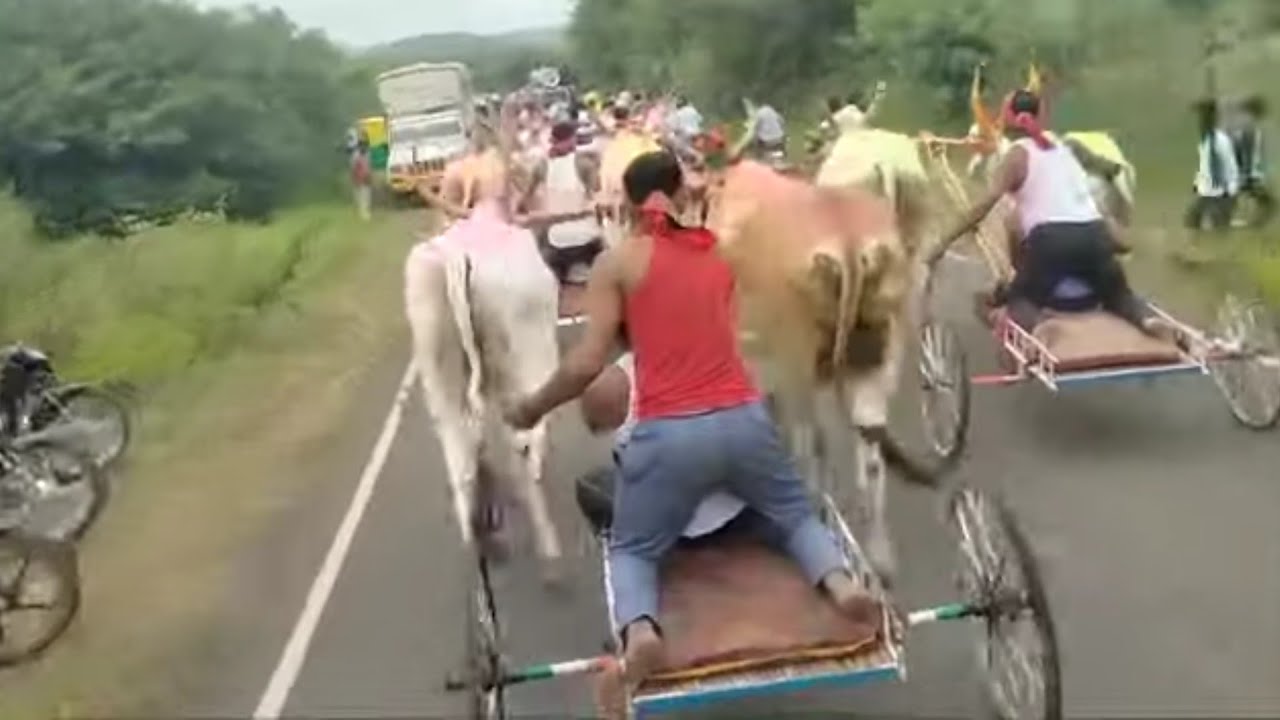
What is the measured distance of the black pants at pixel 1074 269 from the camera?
37.3 ft

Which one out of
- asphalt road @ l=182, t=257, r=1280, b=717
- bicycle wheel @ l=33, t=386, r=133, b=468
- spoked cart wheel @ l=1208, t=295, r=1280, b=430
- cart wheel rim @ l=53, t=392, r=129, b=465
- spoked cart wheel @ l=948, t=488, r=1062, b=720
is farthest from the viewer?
cart wheel rim @ l=53, t=392, r=129, b=465

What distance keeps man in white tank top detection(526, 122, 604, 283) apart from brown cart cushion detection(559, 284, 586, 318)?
4.8 inches

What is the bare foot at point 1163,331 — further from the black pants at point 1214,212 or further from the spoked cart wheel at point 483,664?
the black pants at point 1214,212

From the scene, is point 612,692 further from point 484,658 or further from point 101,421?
point 101,421

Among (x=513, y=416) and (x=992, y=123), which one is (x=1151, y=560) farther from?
(x=992, y=123)

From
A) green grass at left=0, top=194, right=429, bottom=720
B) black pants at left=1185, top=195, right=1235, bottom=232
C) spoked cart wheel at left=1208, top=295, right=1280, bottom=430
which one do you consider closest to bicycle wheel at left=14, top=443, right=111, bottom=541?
green grass at left=0, top=194, right=429, bottom=720

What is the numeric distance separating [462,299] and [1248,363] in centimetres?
433

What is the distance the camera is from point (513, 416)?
22.7 feet

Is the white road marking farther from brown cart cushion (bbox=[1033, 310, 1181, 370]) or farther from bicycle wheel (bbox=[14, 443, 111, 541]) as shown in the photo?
brown cart cushion (bbox=[1033, 310, 1181, 370])

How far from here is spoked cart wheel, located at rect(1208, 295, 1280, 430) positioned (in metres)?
11.1

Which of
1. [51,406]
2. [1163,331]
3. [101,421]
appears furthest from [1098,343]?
[101,421]

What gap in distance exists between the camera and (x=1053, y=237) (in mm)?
11398

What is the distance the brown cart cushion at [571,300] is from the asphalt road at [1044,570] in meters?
0.98

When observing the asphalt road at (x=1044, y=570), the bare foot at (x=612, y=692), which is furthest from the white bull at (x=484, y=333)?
the bare foot at (x=612, y=692)
